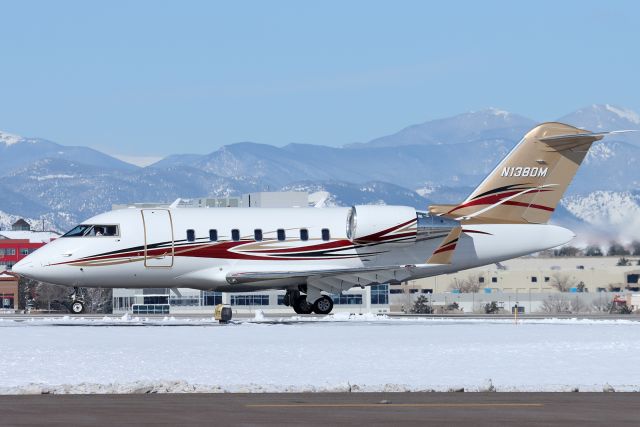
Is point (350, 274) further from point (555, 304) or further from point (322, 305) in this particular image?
point (555, 304)

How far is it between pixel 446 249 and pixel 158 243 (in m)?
11.1

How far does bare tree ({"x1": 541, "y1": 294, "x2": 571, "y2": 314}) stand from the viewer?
11712 cm

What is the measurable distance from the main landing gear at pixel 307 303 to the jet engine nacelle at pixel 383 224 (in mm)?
2714

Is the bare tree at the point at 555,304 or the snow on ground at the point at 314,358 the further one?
the bare tree at the point at 555,304

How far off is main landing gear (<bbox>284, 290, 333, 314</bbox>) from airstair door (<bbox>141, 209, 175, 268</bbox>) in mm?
5806

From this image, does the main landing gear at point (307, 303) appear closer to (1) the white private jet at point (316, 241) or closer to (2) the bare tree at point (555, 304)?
(1) the white private jet at point (316, 241)

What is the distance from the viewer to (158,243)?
51.3 metres

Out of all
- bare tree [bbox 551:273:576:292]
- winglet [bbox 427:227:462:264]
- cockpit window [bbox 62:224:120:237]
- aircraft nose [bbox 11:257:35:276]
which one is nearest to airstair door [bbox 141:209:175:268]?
cockpit window [bbox 62:224:120:237]

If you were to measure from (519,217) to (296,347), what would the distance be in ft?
66.2

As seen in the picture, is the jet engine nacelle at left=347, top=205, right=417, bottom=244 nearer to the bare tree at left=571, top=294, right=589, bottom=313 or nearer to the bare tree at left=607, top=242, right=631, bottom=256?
the bare tree at left=607, top=242, right=631, bottom=256

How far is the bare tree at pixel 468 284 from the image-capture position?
538ft

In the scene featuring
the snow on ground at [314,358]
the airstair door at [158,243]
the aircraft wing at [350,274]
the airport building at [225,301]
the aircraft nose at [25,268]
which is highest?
the airport building at [225,301]
